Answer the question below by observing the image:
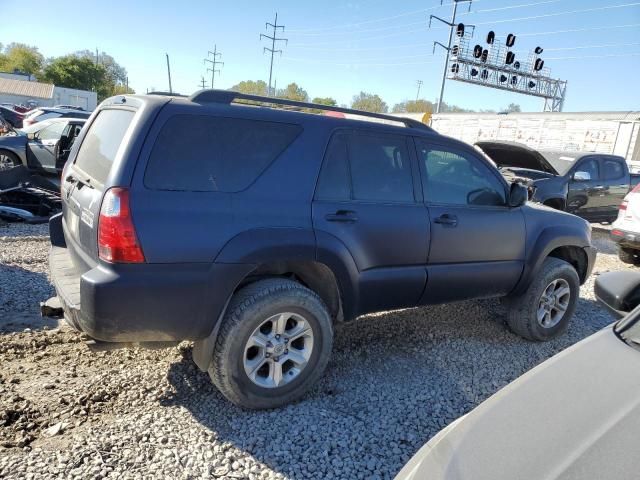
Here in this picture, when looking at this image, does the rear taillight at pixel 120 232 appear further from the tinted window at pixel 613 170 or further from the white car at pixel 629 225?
the tinted window at pixel 613 170

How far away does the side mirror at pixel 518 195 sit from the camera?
4.27m

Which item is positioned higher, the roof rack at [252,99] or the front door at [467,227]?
the roof rack at [252,99]

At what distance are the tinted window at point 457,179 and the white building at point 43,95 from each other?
6335cm

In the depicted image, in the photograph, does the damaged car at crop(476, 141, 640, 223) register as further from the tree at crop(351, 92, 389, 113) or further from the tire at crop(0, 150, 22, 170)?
the tree at crop(351, 92, 389, 113)

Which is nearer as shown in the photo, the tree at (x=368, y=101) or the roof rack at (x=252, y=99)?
the roof rack at (x=252, y=99)

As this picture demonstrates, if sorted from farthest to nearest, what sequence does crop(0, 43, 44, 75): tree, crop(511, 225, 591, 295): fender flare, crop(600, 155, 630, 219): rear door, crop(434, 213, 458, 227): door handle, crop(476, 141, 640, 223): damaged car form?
crop(0, 43, 44, 75): tree
crop(600, 155, 630, 219): rear door
crop(476, 141, 640, 223): damaged car
crop(511, 225, 591, 295): fender flare
crop(434, 213, 458, 227): door handle

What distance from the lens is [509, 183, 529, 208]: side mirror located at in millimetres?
4266

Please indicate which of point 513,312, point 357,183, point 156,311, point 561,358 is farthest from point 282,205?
point 513,312

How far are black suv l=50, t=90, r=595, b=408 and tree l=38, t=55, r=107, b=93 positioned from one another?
86676mm

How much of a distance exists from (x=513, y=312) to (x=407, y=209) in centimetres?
179

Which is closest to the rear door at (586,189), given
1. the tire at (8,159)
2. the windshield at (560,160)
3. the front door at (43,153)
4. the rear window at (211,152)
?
the windshield at (560,160)

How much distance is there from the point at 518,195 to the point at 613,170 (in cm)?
816

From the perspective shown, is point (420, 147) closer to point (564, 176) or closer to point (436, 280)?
point (436, 280)

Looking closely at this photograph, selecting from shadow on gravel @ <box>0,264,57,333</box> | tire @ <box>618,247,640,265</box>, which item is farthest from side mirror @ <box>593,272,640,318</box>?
tire @ <box>618,247,640,265</box>
